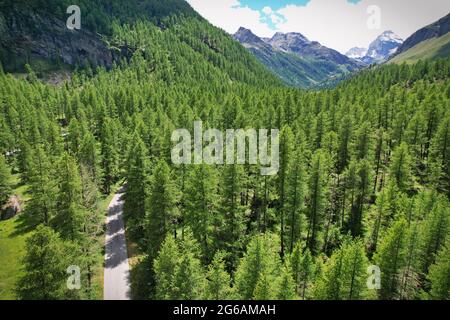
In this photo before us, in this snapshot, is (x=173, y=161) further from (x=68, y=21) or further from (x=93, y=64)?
(x=68, y=21)

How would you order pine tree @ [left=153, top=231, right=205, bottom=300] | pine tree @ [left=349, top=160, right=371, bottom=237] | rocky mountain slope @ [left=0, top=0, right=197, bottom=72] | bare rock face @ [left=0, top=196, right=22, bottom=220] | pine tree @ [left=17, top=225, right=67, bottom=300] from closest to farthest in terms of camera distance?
pine tree @ [left=17, top=225, right=67, bottom=300] < pine tree @ [left=153, top=231, right=205, bottom=300] < pine tree @ [left=349, top=160, right=371, bottom=237] < bare rock face @ [left=0, top=196, right=22, bottom=220] < rocky mountain slope @ [left=0, top=0, right=197, bottom=72]

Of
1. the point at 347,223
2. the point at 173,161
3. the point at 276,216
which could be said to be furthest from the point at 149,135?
the point at 347,223

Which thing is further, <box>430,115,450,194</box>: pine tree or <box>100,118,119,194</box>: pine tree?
<box>100,118,119,194</box>: pine tree

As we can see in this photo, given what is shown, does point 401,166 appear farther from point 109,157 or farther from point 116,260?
point 109,157

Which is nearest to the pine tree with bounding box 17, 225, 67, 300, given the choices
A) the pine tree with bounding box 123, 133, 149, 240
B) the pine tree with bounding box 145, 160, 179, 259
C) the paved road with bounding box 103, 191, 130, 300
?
the paved road with bounding box 103, 191, 130, 300

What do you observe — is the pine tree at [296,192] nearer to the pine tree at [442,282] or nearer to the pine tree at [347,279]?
the pine tree at [347,279]

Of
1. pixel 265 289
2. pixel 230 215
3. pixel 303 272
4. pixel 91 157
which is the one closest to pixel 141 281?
pixel 230 215

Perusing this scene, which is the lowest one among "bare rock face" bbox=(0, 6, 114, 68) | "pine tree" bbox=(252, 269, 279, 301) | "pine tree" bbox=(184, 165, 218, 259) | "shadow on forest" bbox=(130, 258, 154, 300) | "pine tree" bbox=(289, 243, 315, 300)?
"shadow on forest" bbox=(130, 258, 154, 300)

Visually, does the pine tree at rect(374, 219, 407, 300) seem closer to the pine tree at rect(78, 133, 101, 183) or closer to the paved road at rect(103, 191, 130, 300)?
the paved road at rect(103, 191, 130, 300)
